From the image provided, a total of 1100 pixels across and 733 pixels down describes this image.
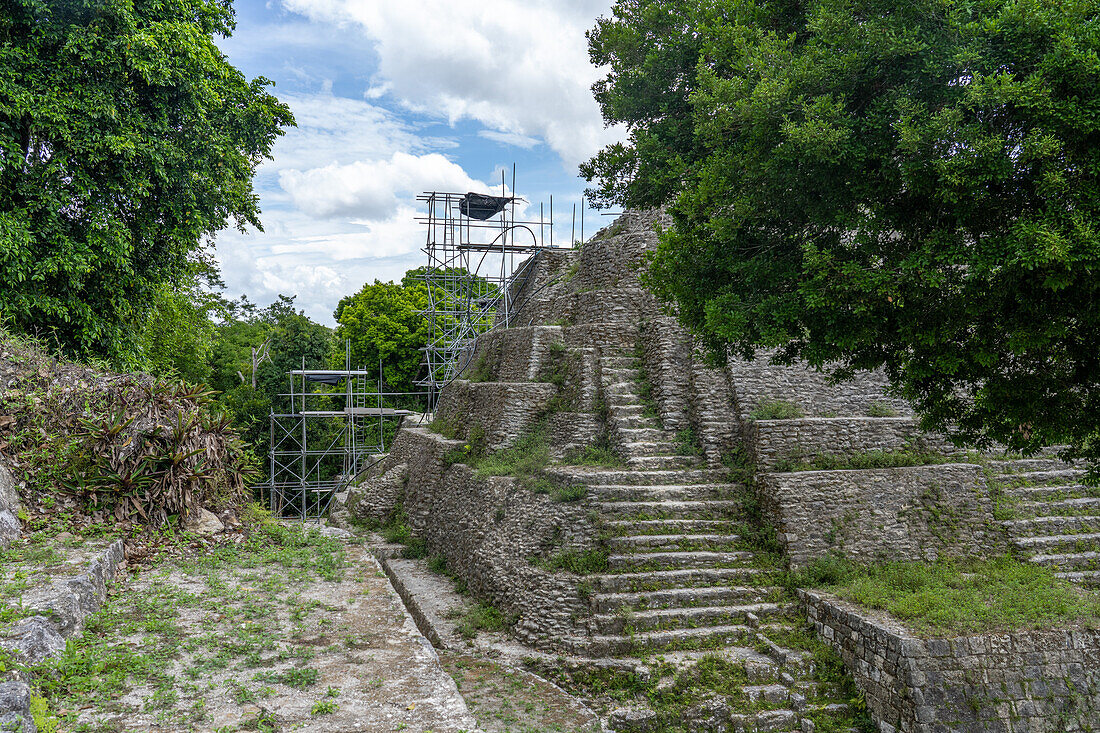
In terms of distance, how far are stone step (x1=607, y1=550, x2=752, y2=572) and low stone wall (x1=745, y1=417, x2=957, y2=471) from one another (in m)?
1.57

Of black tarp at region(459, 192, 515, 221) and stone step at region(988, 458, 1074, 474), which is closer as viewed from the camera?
stone step at region(988, 458, 1074, 474)

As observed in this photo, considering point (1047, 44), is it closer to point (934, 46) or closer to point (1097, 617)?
point (934, 46)

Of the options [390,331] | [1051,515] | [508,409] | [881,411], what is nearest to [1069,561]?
[1051,515]

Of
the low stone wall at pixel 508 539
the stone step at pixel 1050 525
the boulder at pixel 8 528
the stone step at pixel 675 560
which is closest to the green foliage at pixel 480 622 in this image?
the low stone wall at pixel 508 539

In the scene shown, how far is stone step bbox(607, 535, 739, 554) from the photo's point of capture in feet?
29.8

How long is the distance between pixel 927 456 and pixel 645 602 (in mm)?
5110

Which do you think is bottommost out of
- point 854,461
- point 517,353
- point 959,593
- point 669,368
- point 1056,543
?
point 959,593

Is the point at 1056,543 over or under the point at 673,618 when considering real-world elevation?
over

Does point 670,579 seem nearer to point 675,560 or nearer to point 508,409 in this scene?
point 675,560

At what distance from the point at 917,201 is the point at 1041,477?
7.14m

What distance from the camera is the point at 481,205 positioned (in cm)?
1972

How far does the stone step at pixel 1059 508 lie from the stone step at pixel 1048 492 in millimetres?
119

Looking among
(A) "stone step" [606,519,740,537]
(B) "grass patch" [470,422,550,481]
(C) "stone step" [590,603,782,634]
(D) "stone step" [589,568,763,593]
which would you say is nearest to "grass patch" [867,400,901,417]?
(A) "stone step" [606,519,740,537]

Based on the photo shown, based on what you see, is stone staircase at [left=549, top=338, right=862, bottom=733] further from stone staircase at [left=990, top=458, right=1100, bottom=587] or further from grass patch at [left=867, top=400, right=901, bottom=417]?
stone staircase at [left=990, top=458, right=1100, bottom=587]
